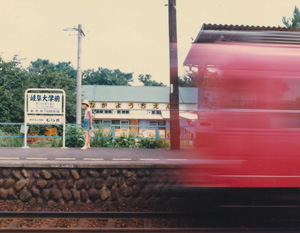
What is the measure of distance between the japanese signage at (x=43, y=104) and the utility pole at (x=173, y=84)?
13.0 feet

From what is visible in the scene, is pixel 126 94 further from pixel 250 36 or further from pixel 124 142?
pixel 250 36

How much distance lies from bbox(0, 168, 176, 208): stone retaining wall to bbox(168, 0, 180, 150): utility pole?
12.1 ft

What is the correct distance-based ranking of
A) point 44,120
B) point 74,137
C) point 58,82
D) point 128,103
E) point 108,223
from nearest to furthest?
point 108,223
point 44,120
point 74,137
point 58,82
point 128,103

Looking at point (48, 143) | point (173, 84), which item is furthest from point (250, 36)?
point (48, 143)

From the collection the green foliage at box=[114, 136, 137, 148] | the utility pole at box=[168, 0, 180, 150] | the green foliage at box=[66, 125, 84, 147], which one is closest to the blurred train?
the utility pole at box=[168, 0, 180, 150]

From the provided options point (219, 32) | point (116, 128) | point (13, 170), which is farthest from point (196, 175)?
point (116, 128)

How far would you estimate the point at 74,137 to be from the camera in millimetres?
11305

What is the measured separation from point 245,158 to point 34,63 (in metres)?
73.1

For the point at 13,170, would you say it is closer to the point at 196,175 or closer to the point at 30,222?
the point at 30,222

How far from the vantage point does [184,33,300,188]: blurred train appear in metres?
4.57

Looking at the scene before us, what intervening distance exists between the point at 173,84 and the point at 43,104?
181 inches

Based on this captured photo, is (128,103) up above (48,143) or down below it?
above

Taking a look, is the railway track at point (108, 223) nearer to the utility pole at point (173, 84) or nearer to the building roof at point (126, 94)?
the utility pole at point (173, 84)

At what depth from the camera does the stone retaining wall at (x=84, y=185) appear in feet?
22.6
